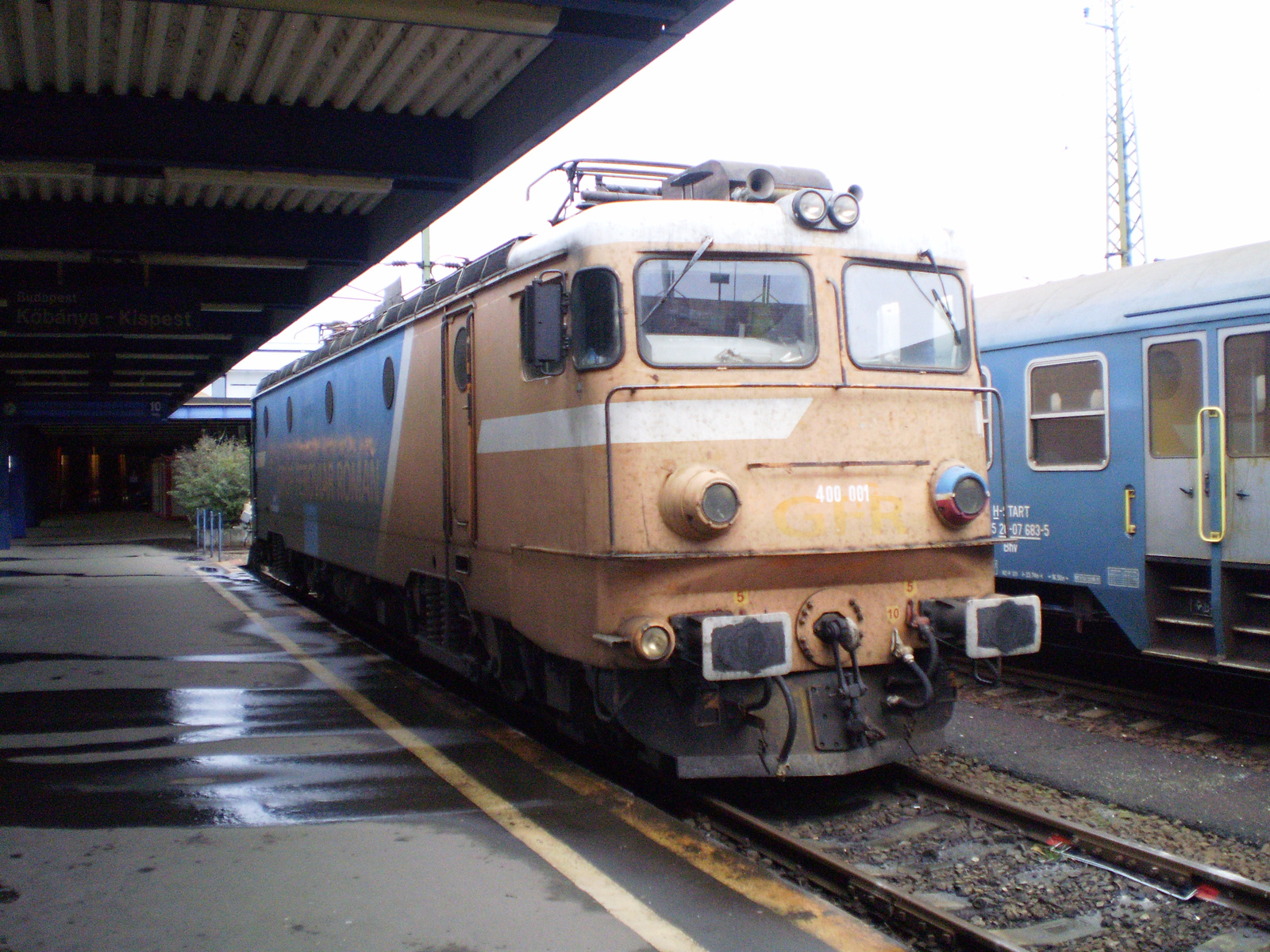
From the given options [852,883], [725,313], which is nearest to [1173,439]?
[725,313]

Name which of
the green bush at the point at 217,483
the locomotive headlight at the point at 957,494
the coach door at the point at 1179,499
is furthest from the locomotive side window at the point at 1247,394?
the green bush at the point at 217,483

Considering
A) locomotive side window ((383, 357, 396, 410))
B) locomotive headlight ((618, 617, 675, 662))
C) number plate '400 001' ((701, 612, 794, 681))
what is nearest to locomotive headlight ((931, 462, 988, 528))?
number plate '400 001' ((701, 612, 794, 681))

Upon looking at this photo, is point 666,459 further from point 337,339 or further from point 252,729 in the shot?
point 337,339

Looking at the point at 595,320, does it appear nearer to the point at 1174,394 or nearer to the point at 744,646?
the point at 744,646

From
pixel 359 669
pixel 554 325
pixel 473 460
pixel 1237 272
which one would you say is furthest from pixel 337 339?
pixel 1237 272

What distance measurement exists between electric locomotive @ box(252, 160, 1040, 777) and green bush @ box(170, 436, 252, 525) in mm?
23799

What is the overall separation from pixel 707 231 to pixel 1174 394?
15.1 ft

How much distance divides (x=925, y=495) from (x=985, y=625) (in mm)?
779

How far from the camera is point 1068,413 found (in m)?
9.32

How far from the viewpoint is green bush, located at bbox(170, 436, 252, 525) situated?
94.0 feet

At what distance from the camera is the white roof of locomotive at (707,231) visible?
576 centimetres

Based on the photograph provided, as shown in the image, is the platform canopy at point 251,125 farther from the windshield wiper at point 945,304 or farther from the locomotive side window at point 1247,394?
the locomotive side window at point 1247,394

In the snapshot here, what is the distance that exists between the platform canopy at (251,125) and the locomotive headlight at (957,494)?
293 centimetres

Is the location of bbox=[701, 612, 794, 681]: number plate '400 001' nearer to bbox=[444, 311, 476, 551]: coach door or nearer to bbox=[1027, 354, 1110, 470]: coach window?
bbox=[444, 311, 476, 551]: coach door
